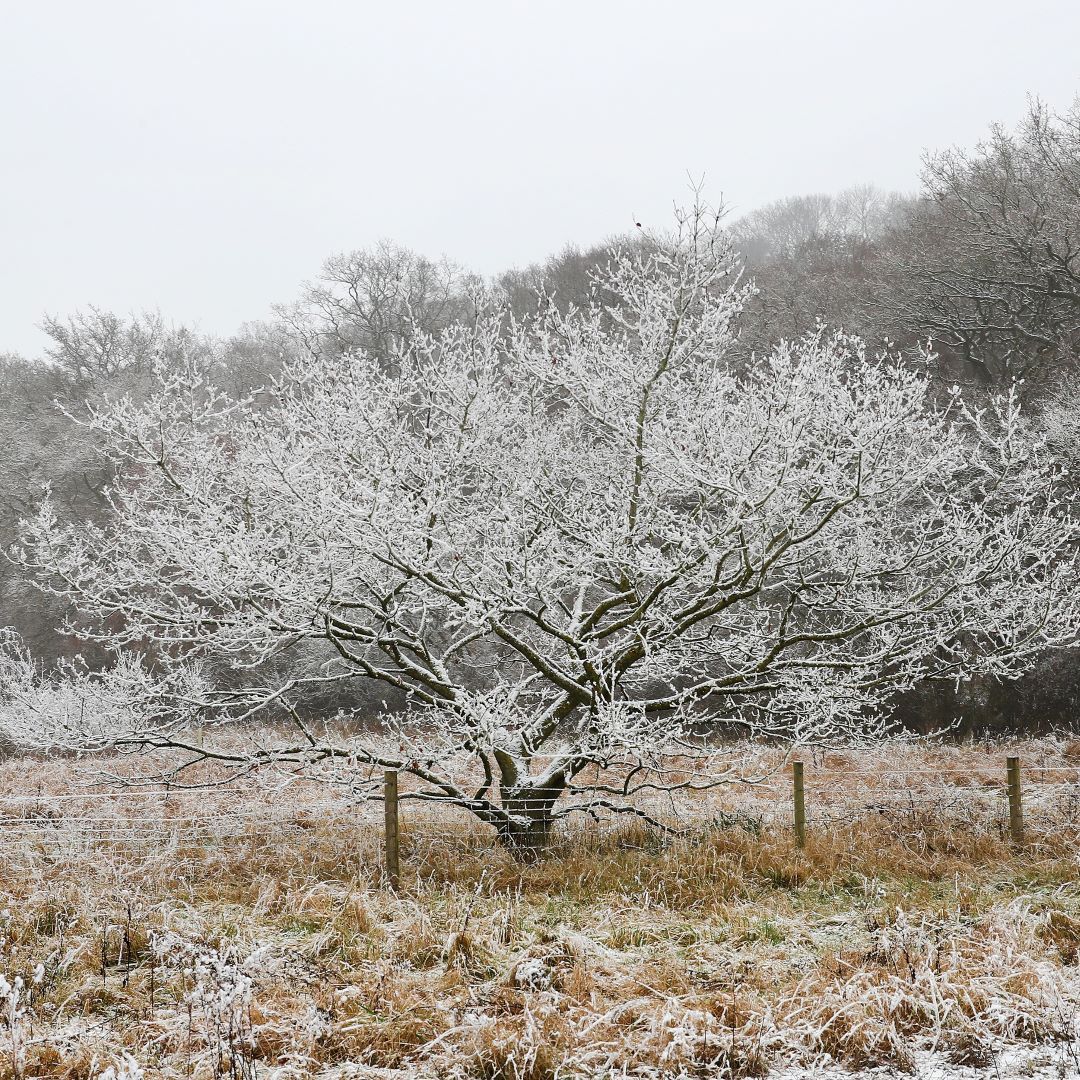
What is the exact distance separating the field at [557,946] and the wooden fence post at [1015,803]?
0.10 meters

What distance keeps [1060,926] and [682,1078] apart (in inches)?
111

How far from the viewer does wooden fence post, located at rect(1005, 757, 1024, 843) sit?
695 cm

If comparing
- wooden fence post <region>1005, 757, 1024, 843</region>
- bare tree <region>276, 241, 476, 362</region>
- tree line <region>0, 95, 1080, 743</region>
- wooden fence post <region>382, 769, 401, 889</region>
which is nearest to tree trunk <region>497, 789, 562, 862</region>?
wooden fence post <region>382, 769, 401, 889</region>

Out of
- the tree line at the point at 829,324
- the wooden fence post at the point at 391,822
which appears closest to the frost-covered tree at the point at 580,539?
the wooden fence post at the point at 391,822

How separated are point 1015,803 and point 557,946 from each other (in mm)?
4517

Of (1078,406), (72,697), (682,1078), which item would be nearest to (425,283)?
(1078,406)

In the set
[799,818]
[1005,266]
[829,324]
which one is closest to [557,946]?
[799,818]

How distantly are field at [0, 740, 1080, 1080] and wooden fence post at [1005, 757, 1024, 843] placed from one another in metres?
0.10

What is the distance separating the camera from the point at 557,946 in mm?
4531

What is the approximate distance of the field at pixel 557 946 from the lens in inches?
140

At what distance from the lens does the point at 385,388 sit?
7.93m

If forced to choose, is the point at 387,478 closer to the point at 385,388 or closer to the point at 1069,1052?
the point at 385,388

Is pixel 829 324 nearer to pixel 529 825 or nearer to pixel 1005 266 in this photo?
pixel 1005 266

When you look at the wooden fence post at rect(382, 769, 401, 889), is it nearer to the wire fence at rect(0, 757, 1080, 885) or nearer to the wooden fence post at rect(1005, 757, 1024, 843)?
the wire fence at rect(0, 757, 1080, 885)
